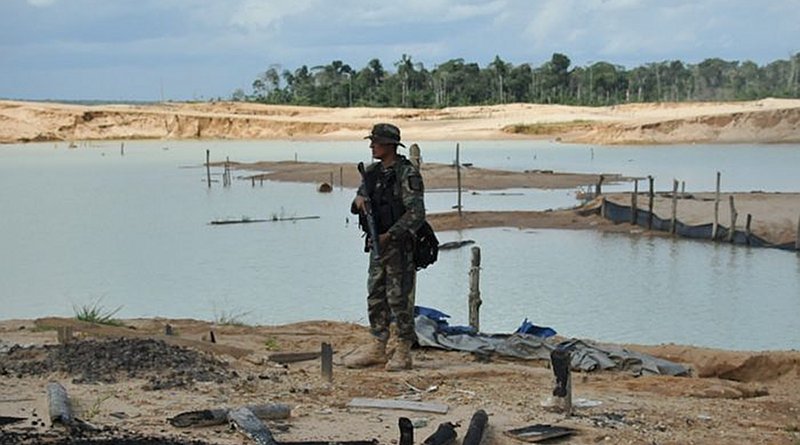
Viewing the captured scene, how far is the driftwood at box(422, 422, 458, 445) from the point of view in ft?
17.9

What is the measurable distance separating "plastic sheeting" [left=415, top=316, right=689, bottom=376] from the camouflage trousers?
104cm

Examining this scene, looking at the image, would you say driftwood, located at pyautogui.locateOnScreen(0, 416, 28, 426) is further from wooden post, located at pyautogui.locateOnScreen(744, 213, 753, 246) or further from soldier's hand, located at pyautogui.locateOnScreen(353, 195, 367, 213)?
wooden post, located at pyautogui.locateOnScreen(744, 213, 753, 246)

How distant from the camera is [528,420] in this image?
6.09m

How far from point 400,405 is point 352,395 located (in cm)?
44

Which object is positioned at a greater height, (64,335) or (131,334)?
(64,335)

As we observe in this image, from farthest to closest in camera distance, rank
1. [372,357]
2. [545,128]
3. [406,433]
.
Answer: [545,128] < [372,357] < [406,433]

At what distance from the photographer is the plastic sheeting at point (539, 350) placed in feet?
27.4

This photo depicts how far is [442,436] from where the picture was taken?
552 cm

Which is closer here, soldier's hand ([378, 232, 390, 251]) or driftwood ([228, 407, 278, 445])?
driftwood ([228, 407, 278, 445])

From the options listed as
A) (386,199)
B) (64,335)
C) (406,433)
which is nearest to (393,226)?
(386,199)

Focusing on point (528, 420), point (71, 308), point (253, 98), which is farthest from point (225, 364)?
point (253, 98)

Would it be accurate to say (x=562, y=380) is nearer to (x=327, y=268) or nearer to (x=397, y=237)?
(x=397, y=237)

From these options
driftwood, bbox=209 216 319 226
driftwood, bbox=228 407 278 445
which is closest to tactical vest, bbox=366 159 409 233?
driftwood, bbox=228 407 278 445

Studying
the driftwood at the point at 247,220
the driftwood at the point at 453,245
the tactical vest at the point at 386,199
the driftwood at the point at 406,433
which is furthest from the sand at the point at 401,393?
the driftwood at the point at 247,220
